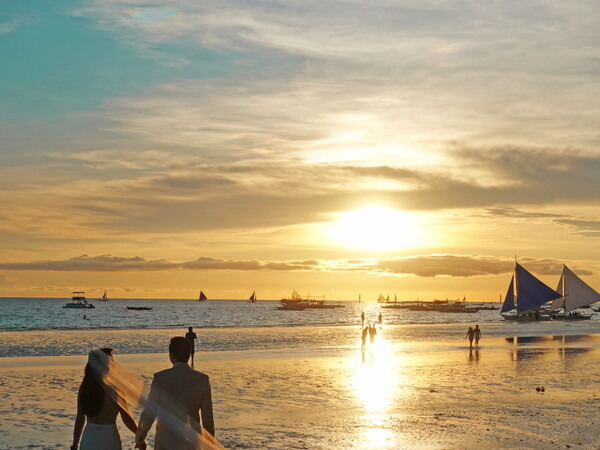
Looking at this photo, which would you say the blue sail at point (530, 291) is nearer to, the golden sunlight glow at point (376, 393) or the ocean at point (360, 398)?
the ocean at point (360, 398)

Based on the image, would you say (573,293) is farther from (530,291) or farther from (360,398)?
(360,398)

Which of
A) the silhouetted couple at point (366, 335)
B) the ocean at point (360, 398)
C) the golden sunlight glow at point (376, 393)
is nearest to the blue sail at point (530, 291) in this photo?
the silhouetted couple at point (366, 335)

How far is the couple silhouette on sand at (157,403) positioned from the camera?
23.6 ft

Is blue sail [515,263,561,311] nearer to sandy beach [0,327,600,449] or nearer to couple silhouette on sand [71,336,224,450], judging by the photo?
sandy beach [0,327,600,449]

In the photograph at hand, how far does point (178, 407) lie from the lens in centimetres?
727

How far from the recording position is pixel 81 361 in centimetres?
3750

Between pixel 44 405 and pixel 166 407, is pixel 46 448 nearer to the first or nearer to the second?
pixel 44 405

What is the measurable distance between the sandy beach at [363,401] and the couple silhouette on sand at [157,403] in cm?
780

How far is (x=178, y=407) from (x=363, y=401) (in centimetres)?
1562

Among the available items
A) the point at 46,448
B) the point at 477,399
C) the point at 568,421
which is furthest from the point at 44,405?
the point at 568,421

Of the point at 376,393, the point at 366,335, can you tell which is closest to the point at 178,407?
the point at 376,393

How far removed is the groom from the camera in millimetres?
7152

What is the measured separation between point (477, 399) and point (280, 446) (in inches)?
376

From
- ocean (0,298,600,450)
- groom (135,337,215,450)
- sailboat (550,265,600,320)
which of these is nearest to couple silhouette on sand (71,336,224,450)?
groom (135,337,215,450)
